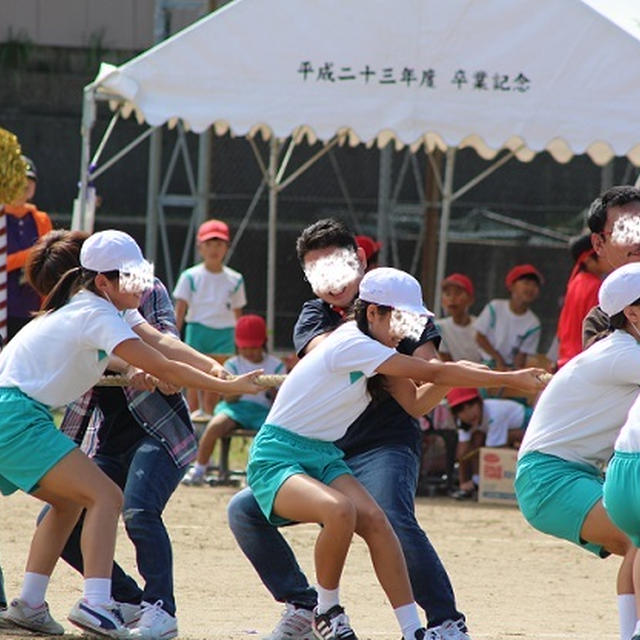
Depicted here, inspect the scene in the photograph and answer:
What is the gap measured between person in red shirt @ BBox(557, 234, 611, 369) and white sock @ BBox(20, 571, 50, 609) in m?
4.11

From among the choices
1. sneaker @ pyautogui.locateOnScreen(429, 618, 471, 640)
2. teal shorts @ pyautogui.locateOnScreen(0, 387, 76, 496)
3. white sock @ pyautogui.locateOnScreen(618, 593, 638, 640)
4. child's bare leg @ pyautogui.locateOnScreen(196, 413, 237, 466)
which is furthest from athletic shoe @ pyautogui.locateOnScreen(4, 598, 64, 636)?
child's bare leg @ pyautogui.locateOnScreen(196, 413, 237, 466)

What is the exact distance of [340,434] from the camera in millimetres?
6418

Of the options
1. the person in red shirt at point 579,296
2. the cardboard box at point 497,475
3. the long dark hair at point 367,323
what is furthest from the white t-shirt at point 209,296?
the long dark hair at point 367,323

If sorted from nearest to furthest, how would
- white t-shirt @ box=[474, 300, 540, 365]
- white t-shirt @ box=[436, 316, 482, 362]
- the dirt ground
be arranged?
1. the dirt ground
2. white t-shirt @ box=[436, 316, 482, 362]
3. white t-shirt @ box=[474, 300, 540, 365]

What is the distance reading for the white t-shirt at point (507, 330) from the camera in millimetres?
12977

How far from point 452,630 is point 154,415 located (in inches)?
59.4

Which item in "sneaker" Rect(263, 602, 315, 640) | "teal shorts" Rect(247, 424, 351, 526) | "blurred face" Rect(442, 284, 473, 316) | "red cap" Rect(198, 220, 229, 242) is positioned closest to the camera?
"teal shorts" Rect(247, 424, 351, 526)

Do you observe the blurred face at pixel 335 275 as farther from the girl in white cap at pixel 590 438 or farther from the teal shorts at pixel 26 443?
the teal shorts at pixel 26 443

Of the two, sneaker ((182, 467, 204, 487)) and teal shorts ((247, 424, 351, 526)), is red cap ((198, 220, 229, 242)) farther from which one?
teal shorts ((247, 424, 351, 526))

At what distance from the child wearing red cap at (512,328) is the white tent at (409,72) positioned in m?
1.97

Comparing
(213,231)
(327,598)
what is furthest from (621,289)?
(213,231)

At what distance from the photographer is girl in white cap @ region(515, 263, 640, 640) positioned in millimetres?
5910

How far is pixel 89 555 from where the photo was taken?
20.8 ft

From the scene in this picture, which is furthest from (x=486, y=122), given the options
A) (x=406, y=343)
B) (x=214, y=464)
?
(x=406, y=343)
